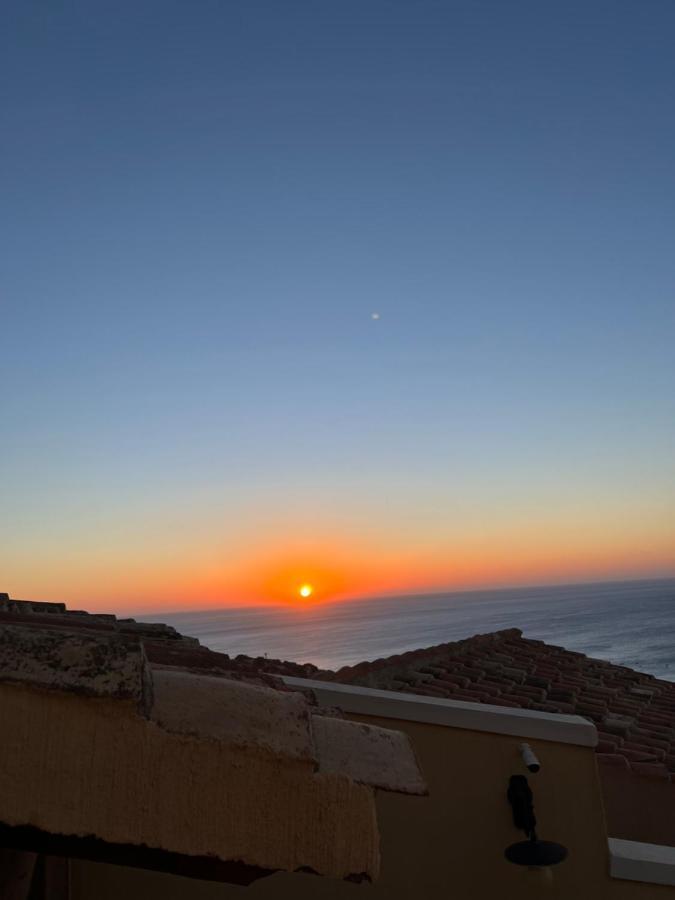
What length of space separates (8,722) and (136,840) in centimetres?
33

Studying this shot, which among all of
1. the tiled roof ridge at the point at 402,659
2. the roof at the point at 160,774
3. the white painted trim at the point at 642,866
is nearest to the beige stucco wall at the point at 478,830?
the white painted trim at the point at 642,866

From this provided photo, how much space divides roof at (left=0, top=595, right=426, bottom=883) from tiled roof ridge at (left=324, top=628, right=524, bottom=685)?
4.69 metres

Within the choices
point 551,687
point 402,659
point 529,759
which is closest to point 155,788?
point 529,759

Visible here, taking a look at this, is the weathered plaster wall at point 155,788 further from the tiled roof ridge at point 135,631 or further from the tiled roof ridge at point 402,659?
the tiled roof ridge at point 402,659

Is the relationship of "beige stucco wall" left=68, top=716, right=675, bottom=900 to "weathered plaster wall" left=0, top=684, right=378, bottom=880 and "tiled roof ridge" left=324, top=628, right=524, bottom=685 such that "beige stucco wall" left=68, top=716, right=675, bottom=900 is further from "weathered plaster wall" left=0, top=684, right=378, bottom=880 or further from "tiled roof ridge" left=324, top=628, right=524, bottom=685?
"weathered plaster wall" left=0, top=684, right=378, bottom=880

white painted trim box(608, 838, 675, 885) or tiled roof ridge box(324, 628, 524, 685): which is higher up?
tiled roof ridge box(324, 628, 524, 685)

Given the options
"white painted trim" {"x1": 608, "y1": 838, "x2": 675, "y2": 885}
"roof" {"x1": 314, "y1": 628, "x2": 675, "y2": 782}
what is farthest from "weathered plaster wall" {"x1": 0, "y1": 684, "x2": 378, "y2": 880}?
"roof" {"x1": 314, "y1": 628, "x2": 675, "y2": 782}

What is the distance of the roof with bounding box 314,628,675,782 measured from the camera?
6910 millimetres

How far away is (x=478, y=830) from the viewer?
175 inches

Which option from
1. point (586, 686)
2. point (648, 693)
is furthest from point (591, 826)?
point (648, 693)

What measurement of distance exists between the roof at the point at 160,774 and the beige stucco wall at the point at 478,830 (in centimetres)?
302

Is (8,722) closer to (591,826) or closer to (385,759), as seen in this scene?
(385,759)

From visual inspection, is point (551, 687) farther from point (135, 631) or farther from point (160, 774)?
point (160, 774)

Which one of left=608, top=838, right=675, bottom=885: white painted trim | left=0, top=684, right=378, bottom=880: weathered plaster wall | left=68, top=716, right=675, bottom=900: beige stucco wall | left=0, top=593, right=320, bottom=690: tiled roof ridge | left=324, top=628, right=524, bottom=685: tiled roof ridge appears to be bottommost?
left=608, top=838, right=675, bottom=885: white painted trim
